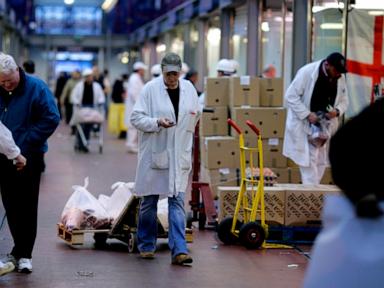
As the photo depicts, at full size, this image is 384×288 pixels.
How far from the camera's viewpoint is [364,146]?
2.47 meters

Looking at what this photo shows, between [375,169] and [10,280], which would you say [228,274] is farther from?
[375,169]

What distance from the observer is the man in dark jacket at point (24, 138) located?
794 cm

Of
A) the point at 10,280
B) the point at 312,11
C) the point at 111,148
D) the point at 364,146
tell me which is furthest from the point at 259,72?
the point at 364,146

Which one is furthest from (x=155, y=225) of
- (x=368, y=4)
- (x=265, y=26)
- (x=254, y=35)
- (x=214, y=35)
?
(x=214, y=35)

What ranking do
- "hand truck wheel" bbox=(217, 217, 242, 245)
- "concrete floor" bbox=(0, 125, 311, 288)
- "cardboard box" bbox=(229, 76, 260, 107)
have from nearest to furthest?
Result: "concrete floor" bbox=(0, 125, 311, 288), "hand truck wheel" bbox=(217, 217, 242, 245), "cardboard box" bbox=(229, 76, 260, 107)

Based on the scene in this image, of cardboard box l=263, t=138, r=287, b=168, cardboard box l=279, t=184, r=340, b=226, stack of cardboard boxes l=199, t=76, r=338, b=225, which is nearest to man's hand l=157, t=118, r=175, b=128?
cardboard box l=279, t=184, r=340, b=226

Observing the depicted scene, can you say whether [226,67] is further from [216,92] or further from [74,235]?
[74,235]

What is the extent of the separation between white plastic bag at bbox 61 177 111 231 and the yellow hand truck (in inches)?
45.2

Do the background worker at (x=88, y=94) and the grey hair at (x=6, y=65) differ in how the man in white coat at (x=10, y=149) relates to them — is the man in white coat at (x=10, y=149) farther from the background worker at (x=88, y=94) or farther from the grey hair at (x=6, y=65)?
the background worker at (x=88, y=94)

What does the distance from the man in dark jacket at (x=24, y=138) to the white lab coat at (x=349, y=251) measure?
18.6 ft

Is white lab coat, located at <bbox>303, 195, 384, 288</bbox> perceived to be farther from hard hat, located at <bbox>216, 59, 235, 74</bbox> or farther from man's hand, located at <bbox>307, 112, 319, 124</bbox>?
hard hat, located at <bbox>216, 59, 235, 74</bbox>

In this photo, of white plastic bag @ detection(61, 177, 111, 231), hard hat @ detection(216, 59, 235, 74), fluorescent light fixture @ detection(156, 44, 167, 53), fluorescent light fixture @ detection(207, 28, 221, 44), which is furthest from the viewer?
fluorescent light fixture @ detection(156, 44, 167, 53)

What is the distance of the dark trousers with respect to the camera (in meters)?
7.95

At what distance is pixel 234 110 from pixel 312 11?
3246 millimetres
